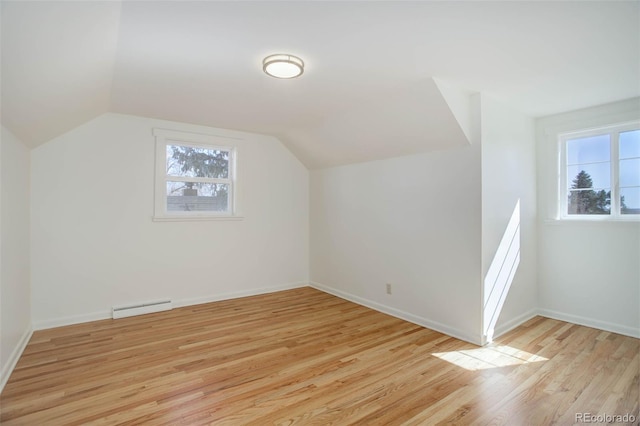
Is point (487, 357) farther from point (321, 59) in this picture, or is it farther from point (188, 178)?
point (188, 178)

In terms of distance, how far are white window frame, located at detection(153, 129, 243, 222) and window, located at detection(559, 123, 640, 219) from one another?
4336mm

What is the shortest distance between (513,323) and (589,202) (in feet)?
5.45

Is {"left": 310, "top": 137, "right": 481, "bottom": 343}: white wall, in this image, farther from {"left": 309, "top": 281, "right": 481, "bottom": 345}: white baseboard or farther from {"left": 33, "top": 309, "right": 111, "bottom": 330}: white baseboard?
{"left": 33, "top": 309, "right": 111, "bottom": 330}: white baseboard

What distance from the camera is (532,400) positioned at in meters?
2.11

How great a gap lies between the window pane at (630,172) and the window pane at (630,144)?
6cm

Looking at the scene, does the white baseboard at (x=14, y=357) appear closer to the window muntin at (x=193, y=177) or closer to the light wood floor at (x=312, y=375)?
the light wood floor at (x=312, y=375)

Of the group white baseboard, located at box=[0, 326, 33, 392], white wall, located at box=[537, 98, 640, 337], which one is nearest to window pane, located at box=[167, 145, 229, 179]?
white baseboard, located at box=[0, 326, 33, 392]

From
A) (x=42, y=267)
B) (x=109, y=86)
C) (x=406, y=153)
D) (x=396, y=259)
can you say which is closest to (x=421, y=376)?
(x=396, y=259)

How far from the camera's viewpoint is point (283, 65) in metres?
2.32

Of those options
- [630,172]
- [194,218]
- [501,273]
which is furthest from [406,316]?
[194,218]

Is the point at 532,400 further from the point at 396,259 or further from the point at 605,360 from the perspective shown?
the point at 396,259

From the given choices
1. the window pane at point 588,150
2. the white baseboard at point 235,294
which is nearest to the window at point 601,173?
the window pane at point 588,150

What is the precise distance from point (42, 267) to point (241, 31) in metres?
3.38

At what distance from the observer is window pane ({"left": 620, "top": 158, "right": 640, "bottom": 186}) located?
320cm
